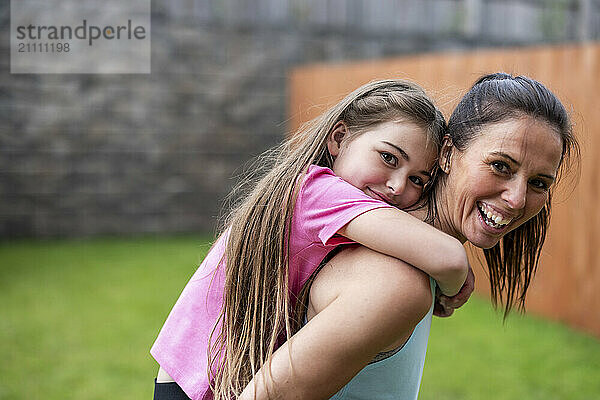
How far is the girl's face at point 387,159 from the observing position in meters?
1.54

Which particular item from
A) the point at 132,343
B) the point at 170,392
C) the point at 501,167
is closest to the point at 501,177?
the point at 501,167

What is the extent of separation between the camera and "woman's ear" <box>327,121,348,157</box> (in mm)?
1607

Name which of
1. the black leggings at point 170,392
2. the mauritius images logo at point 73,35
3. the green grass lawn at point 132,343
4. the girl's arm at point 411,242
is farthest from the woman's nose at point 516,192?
the mauritius images logo at point 73,35

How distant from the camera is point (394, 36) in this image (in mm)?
10031

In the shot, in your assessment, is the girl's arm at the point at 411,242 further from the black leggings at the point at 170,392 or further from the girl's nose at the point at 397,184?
the black leggings at the point at 170,392

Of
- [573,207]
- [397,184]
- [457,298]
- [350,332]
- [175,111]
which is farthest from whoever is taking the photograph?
[175,111]

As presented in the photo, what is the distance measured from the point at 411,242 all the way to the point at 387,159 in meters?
0.33

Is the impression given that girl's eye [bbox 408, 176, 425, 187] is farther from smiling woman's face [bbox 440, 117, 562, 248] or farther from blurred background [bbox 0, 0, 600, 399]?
blurred background [bbox 0, 0, 600, 399]

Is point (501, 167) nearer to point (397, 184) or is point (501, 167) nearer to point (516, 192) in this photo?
point (516, 192)

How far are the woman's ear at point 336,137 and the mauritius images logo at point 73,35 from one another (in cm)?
728

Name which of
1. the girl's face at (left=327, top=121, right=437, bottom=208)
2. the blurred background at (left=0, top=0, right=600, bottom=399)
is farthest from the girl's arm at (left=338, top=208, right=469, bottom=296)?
A: the blurred background at (left=0, top=0, right=600, bottom=399)

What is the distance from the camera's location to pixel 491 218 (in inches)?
54.6

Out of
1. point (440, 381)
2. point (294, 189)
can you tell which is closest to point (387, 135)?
point (294, 189)

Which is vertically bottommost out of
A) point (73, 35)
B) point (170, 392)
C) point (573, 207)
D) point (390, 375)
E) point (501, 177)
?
point (573, 207)
